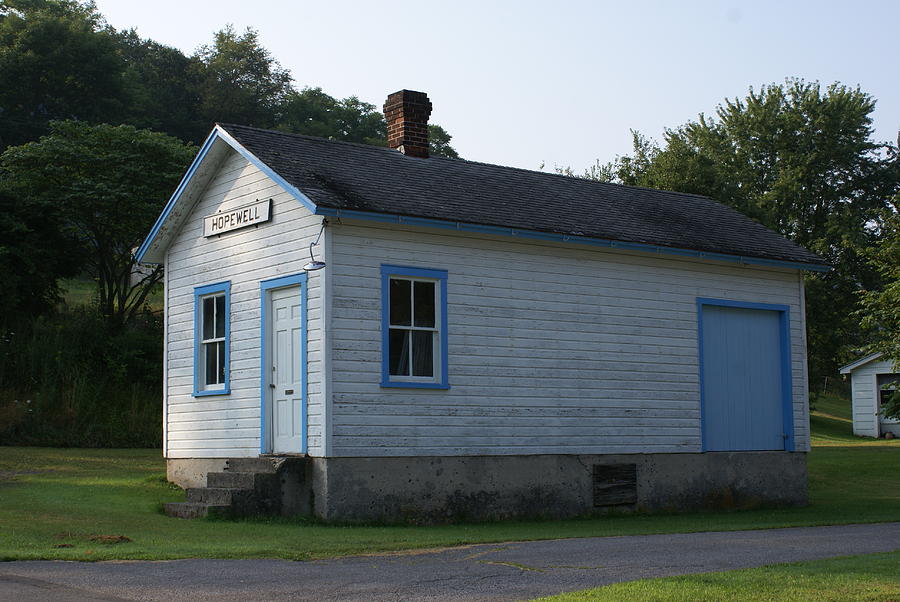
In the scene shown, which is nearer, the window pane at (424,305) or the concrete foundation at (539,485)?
the concrete foundation at (539,485)

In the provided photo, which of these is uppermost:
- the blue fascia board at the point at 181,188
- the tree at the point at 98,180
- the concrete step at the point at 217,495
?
the tree at the point at 98,180

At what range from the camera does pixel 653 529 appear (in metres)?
15.0

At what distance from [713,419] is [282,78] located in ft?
174

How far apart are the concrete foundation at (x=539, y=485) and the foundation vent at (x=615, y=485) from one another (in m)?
0.02

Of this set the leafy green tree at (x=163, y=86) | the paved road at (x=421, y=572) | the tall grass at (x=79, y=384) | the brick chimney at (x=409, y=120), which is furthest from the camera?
the leafy green tree at (x=163, y=86)

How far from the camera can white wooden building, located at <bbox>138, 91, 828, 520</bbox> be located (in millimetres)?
15477

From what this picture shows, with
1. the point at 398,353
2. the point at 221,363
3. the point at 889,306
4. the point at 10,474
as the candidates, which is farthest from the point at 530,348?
the point at 889,306

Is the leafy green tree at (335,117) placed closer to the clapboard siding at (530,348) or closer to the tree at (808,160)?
the tree at (808,160)

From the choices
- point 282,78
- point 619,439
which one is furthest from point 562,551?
point 282,78

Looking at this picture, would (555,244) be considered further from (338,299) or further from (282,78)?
(282,78)

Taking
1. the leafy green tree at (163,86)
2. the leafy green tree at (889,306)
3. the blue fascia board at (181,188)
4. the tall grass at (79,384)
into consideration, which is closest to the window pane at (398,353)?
the blue fascia board at (181,188)

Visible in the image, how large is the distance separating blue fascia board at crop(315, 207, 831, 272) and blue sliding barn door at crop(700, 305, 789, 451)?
939 millimetres

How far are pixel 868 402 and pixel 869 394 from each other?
1.27 feet

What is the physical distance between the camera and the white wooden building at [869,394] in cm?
4881
